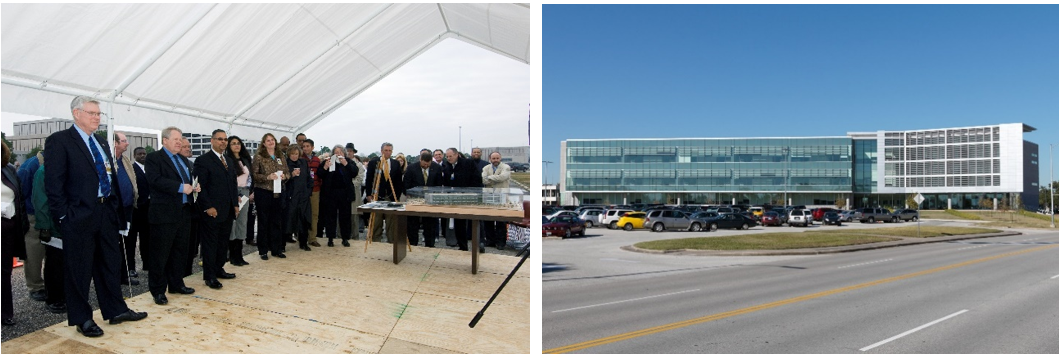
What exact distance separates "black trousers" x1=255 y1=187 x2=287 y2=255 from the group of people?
0.01m

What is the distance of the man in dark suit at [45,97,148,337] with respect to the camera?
399cm

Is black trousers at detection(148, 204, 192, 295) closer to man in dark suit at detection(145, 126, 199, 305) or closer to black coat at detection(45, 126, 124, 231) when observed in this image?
man in dark suit at detection(145, 126, 199, 305)

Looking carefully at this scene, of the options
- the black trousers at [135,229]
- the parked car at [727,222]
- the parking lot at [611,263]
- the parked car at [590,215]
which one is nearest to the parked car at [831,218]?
the parked car at [727,222]

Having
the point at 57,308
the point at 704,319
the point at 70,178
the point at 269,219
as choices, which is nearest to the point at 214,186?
the point at 57,308

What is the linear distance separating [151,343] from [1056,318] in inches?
514

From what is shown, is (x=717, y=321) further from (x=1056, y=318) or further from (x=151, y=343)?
(x=151, y=343)

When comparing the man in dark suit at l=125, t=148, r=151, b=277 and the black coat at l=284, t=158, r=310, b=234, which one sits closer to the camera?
the man in dark suit at l=125, t=148, r=151, b=277

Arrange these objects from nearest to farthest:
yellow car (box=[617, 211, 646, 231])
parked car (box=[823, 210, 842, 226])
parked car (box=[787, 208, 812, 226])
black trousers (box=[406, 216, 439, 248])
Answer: black trousers (box=[406, 216, 439, 248])
yellow car (box=[617, 211, 646, 231])
parked car (box=[787, 208, 812, 226])
parked car (box=[823, 210, 842, 226])

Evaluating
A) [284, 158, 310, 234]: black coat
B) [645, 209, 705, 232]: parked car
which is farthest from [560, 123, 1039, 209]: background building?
[284, 158, 310, 234]: black coat

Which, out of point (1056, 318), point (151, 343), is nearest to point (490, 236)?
point (151, 343)

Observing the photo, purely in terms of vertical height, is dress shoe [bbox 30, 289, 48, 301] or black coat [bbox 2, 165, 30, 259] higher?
black coat [bbox 2, 165, 30, 259]

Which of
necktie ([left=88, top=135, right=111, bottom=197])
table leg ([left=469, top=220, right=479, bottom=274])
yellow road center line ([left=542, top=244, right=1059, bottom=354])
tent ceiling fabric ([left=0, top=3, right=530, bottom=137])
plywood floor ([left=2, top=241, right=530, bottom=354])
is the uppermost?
tent ceiling fabric ([left=0, top=3, right=530, bottom=137])

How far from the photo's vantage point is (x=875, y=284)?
48.6 ft

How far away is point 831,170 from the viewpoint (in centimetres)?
7225
